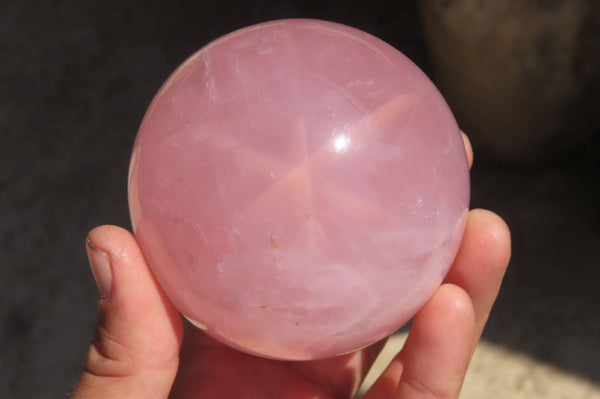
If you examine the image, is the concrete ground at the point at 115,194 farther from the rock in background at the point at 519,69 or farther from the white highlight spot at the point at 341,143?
the white highlight spot at the point at 341,143

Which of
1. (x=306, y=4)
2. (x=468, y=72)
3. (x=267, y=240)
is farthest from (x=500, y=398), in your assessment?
(x=306, y=4)

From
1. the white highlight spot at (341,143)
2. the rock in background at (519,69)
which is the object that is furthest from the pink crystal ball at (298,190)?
the rock in background at (519,69)

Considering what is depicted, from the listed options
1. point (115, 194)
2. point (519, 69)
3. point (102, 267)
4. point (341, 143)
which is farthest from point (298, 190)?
point (115, 194)

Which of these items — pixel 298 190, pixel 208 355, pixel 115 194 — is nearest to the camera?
pixel 298 190

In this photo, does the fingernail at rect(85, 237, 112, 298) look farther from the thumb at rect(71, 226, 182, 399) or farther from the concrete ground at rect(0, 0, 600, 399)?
the concrete ground at rect(0, 0, 600, 399)

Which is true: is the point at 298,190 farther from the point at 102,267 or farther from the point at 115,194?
the point at 115,194

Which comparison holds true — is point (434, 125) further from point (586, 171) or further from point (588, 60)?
point (586, 171)
